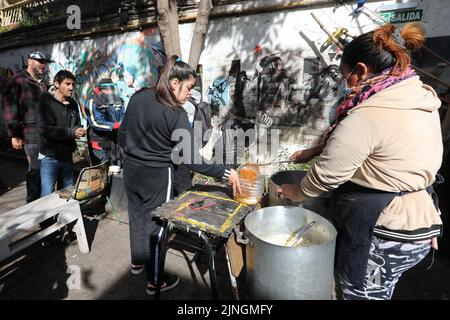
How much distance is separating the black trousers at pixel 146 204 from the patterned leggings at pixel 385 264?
5.20ft

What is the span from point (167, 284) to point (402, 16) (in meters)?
4.78

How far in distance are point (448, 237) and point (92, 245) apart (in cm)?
454

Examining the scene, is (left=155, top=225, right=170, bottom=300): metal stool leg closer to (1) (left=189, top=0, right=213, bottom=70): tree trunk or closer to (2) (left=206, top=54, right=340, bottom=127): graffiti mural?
(1) (left=189, top=0, right=213, bottom=70): tree trunk

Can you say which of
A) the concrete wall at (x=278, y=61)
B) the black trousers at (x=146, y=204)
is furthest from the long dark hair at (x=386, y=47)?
the concrete wall at (x=278, y=61)

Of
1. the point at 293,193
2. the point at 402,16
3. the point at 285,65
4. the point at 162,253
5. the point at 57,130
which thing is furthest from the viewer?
the point at 285,65

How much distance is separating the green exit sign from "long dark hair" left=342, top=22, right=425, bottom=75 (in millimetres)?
3148

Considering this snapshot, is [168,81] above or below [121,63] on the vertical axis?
below

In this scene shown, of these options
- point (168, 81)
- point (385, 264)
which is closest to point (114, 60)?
point (168, 81)

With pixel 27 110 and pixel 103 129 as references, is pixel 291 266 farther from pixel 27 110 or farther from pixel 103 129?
pixel 103 129

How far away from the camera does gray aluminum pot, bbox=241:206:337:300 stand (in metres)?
1.73

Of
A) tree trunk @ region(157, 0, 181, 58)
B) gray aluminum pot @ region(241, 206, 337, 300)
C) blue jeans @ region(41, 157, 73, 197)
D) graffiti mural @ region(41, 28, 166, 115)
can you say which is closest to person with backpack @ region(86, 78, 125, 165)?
graffiti mural @ region(41, 28, 166, 115)

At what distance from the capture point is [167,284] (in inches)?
114

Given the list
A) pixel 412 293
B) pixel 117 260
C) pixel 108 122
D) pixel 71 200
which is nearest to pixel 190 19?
pixel 108 122
